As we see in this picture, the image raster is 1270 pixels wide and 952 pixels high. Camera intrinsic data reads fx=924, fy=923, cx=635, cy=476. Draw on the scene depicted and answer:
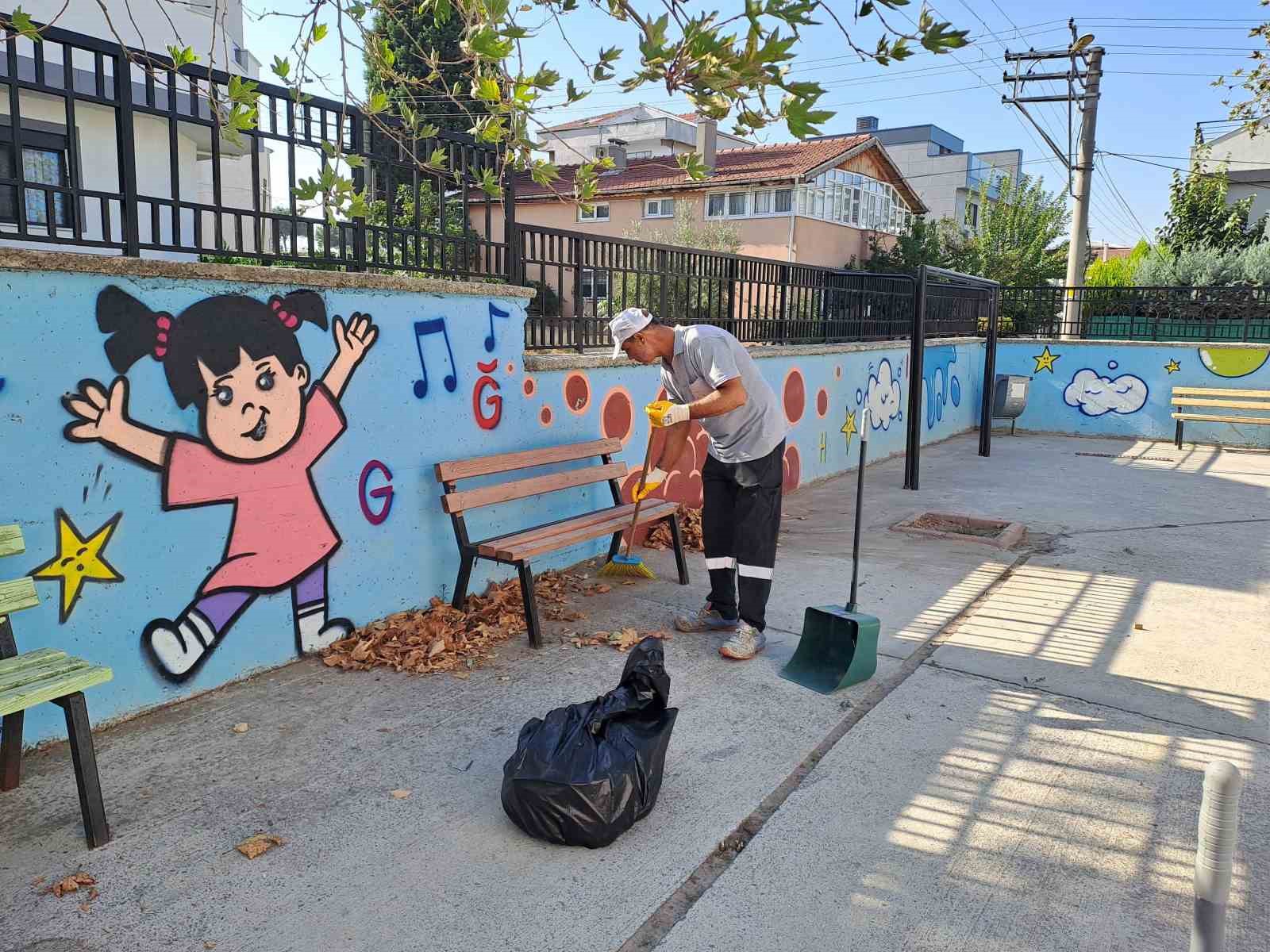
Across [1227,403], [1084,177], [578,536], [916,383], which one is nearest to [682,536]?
[578,536]

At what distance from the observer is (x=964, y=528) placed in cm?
795

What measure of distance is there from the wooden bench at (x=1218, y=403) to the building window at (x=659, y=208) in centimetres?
2079

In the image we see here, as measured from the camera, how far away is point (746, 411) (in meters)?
4.84

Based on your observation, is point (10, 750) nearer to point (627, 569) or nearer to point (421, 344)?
point (421, 344)

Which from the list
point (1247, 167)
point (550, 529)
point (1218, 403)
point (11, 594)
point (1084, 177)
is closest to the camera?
point (11, 594)

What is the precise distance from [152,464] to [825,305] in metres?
7.83

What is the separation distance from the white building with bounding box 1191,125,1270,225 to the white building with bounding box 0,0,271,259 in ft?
90.4

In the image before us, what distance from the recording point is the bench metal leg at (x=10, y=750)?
10.7 ft

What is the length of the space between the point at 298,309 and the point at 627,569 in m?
2.67

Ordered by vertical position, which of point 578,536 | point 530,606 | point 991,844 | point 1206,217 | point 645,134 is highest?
point 645,134

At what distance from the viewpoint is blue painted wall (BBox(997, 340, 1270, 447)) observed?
1330 centimetres

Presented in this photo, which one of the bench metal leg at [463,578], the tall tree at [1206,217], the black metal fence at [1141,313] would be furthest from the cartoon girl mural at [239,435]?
the tall tree at [1206,217]

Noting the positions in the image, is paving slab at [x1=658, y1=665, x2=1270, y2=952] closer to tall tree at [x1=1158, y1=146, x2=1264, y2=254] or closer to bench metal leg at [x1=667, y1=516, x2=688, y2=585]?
bench metal leg at [x1=667, y1=516, x2=688, y2=585]

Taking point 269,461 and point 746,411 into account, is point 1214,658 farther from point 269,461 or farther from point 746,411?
point 269,461
